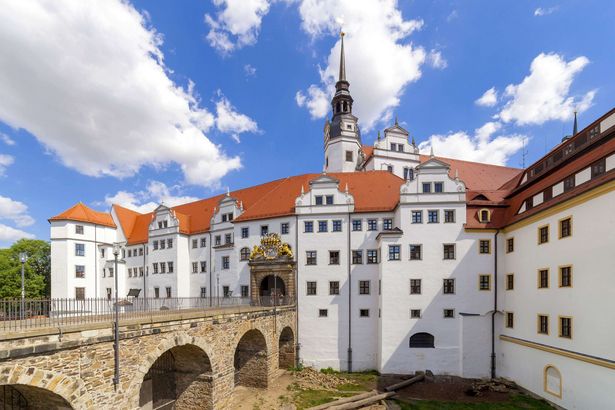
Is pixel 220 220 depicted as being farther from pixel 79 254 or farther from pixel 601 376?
pixel 601 376

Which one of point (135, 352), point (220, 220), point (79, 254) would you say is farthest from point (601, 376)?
point (79, 254)

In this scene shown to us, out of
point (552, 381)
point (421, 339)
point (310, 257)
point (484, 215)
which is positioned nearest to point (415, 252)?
point (484, 215)

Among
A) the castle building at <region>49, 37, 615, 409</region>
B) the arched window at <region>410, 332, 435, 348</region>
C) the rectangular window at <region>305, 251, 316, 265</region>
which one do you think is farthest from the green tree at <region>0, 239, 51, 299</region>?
the arched window at <region>410, 332, 435, 348</region>

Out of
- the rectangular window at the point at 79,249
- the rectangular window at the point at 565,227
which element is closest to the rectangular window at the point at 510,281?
the rectangular window at the point at 565,227

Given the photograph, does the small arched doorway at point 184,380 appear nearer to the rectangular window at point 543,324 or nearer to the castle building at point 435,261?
the castle building at point 435,261

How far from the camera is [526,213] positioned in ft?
65.3

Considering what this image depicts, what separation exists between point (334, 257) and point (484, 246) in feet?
35.9

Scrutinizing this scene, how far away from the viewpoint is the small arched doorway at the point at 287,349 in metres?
24.5

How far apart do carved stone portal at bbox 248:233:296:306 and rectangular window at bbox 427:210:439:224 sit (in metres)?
11.0

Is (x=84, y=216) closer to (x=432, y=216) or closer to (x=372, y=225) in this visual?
(x=372, y=225)

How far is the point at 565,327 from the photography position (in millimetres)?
16141

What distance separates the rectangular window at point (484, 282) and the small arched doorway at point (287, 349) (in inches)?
564

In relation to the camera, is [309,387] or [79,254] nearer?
[309,387]

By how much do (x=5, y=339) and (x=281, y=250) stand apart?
63.1 feet
